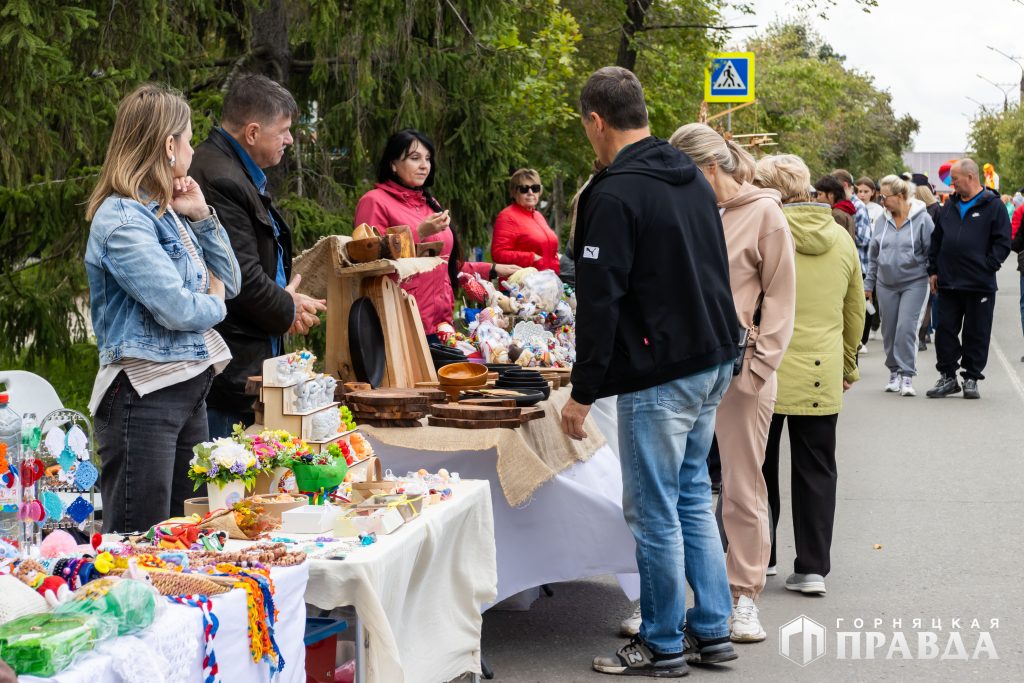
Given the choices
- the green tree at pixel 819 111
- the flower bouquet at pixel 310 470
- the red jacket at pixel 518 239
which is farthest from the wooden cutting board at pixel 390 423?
the green tree at pixel 819 111

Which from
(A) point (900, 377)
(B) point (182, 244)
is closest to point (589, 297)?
(B) point (182, 244)

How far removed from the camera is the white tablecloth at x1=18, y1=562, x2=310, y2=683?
229 centimetres

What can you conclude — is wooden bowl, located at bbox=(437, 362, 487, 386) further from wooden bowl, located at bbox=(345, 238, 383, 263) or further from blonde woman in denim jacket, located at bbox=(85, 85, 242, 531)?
blonde woman in denim jacket, located at bbox=(85, 85, 242, 531)

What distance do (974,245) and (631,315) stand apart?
817 centimetres

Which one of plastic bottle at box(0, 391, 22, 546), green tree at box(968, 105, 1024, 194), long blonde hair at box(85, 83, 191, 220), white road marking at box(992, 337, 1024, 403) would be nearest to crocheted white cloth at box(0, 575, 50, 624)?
plastic bottle at box(0, 391, 22, 546)

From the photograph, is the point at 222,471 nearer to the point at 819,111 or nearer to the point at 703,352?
the point at 703,352

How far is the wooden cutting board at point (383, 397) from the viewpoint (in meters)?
4.61

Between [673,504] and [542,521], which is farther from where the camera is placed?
[542,521]

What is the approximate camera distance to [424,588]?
12.4ft

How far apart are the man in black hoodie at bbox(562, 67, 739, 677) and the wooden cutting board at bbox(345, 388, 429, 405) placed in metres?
0.59

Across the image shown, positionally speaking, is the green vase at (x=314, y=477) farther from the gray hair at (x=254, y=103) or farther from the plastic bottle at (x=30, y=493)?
the gray hair at (x=254, y=103)

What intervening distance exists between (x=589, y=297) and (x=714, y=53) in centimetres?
1157

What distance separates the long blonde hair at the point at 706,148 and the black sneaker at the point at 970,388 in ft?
25.0

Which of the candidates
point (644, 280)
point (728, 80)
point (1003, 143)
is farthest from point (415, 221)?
point (1003, 143)
